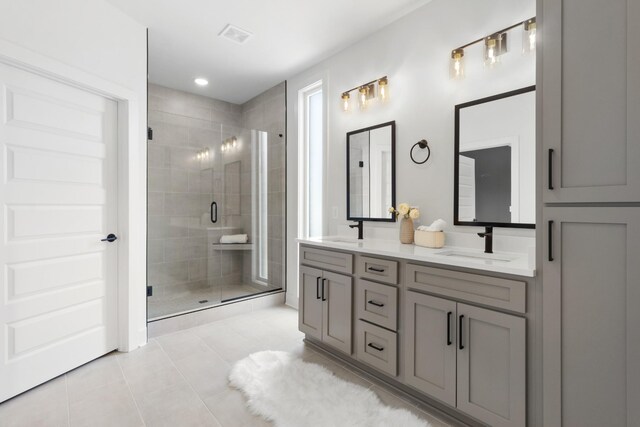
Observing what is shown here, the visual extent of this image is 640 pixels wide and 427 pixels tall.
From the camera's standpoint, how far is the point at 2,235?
6.41 ft

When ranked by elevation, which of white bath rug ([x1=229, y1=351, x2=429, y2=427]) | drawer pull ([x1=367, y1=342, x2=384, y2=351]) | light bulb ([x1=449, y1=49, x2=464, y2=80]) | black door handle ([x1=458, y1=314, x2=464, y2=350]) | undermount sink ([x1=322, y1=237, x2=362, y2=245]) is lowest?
white bath rug ([x1=229, y1=351, x2=429, y2=427])

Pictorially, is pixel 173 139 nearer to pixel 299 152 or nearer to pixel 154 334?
pixel 299 152

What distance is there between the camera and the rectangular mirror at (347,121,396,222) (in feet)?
8.98

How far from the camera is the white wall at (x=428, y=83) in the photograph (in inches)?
80.4

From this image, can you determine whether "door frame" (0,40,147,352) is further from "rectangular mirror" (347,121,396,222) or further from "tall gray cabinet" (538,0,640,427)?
"tall gray cabinet" (538,0,640,427)

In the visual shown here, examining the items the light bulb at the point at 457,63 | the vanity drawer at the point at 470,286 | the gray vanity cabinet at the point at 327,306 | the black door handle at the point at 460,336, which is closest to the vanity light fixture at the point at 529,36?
the light bulb at the point at 457,63

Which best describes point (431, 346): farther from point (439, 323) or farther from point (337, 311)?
point (337, 311)

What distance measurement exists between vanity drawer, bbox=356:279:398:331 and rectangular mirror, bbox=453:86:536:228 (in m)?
0.75

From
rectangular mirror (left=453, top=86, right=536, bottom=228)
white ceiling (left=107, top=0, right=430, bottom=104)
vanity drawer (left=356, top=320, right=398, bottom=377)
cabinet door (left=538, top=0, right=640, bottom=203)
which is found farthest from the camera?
white ceiling (left=107, top=0, right=430, bottom=104)

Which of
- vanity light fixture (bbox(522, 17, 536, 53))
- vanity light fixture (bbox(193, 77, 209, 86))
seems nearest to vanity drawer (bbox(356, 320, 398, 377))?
vanity light fixture (bbox(522, 17, 536, 53))

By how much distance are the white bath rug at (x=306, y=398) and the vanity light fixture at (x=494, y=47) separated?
2282 millimetres

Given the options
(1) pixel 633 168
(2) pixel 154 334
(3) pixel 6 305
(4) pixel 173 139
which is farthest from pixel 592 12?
(4) pixel 173 139

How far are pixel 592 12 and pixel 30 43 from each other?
309cm

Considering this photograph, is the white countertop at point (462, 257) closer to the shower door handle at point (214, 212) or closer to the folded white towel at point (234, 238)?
the folded white towel at point (234, 238)
